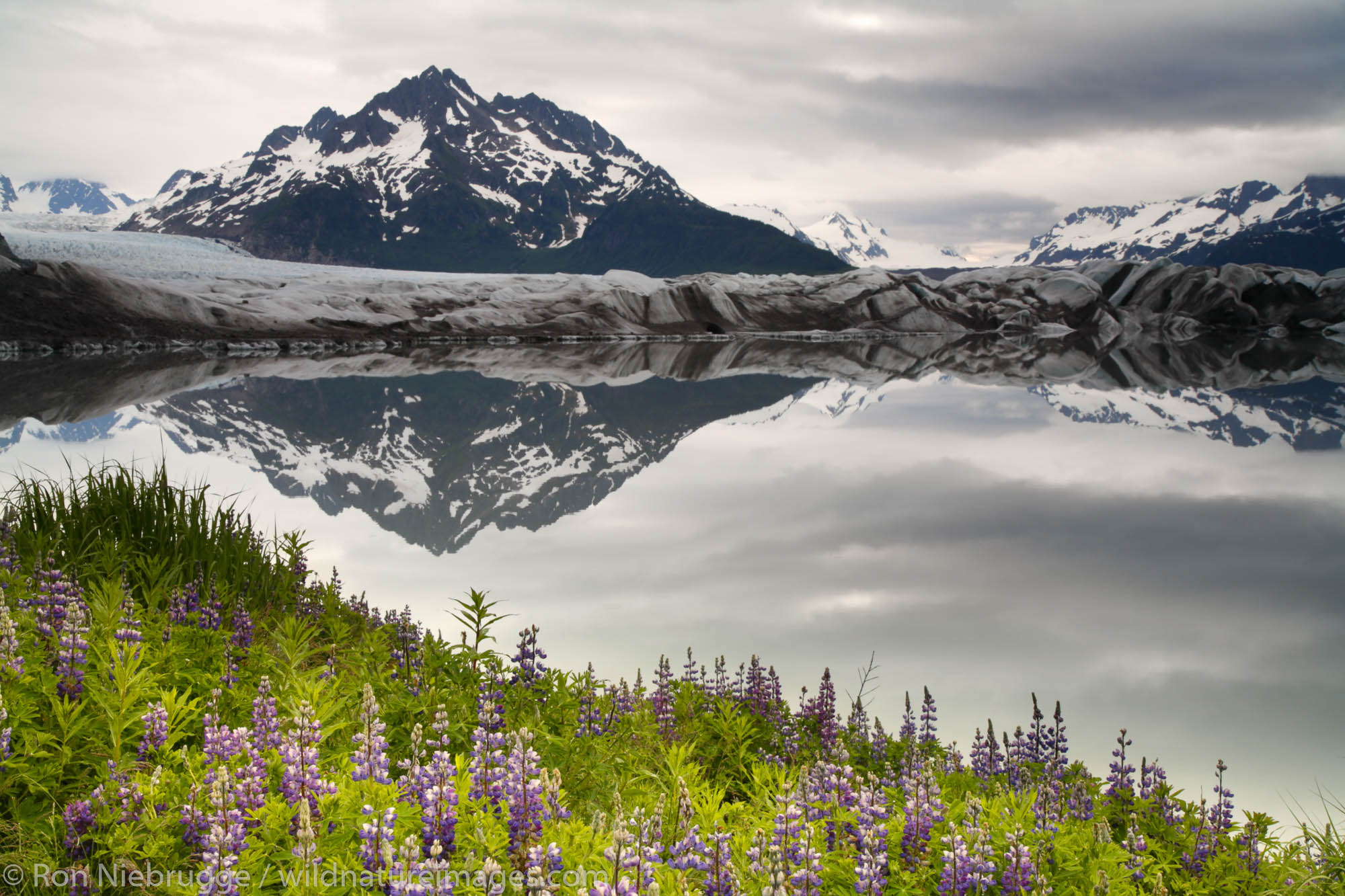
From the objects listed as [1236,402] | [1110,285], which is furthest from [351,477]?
[1110,285]

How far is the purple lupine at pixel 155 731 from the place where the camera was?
12.3 feet

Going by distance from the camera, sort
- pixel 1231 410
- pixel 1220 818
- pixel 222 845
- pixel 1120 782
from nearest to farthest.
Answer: pixel 222 845 < pixel 1220 818 < pixel 1120 782 < pixel 1231 410

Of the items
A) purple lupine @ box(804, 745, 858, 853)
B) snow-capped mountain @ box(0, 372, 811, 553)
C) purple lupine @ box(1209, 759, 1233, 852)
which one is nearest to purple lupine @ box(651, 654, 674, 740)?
purple lupine @ box(804, 745, 858, 853)

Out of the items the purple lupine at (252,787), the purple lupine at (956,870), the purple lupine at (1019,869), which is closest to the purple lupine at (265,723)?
the purple lupine at (252,787)

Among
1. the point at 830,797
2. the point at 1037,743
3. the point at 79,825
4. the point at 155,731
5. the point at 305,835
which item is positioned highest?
the point at 305,835

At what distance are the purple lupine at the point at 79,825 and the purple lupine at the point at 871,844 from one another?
114 inches

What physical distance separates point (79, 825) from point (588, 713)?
2.51 m

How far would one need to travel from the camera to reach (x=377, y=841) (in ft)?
8.89

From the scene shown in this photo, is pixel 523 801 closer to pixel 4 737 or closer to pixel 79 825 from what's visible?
pixel 79 825

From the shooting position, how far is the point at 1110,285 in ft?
267

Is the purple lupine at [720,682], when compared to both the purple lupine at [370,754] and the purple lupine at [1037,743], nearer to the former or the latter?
the purple lupine at [1037,743]

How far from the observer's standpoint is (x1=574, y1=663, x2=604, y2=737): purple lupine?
511cm

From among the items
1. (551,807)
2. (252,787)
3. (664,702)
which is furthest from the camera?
(664,702)

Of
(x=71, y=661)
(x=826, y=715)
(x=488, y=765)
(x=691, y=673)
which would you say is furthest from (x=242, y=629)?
(x=826, y=715)
